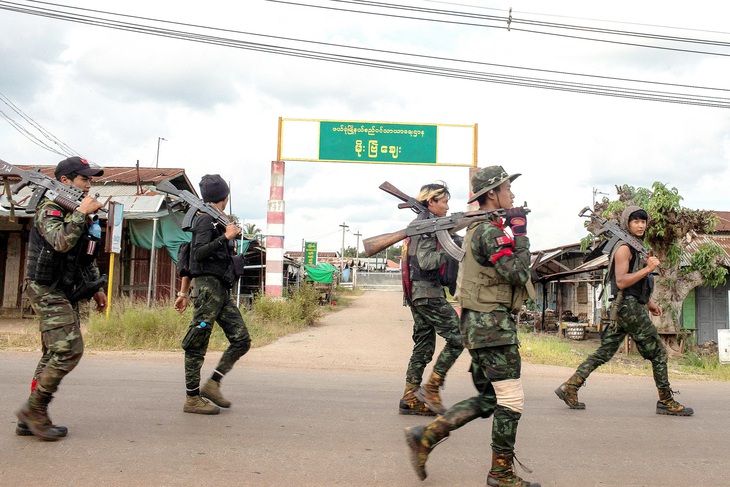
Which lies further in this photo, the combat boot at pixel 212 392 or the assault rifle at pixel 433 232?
the combat boot at pixel 212 392

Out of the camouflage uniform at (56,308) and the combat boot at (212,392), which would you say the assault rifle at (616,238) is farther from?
the camouflage uniform at (56,308)

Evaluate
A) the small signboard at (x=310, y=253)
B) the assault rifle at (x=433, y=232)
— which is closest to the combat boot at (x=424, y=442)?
the assault rifle at (x=433, y=232)

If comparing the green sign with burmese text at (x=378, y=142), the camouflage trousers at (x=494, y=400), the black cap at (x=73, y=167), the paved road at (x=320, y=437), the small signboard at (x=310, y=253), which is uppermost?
the green sign with burmese text at (x=378, y=142)

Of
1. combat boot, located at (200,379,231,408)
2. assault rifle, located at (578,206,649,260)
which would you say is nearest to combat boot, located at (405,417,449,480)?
combat boot, located at (200,379,231,408)

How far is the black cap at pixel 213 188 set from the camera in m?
5.23

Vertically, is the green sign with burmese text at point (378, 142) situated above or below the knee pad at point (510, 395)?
above

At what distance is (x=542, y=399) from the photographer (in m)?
6.24

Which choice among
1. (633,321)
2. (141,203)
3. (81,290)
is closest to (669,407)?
(633,321)

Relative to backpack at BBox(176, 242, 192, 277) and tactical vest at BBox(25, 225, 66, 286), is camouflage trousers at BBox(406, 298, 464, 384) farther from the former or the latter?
tactical vest at BBox(25, 225, 66, 286)

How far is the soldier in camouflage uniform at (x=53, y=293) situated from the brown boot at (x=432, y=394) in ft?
8.86

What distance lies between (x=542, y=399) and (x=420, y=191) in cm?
254

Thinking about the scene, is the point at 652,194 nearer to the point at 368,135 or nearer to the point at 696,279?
the point at 696,279

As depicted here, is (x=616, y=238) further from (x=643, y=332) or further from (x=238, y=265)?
(x=238, y=265)

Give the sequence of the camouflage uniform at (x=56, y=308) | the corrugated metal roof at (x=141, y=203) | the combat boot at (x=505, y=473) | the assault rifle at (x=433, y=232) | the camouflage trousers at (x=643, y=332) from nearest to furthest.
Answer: the combat boot at (x=505, y=473)
the camouflage uniform at (x=56, y=308)
the assault rifle at (x=433, y=232)
the camouflage trousers at (x=643, y=332)
the corrugated metal roof at (x=141, y=203)
